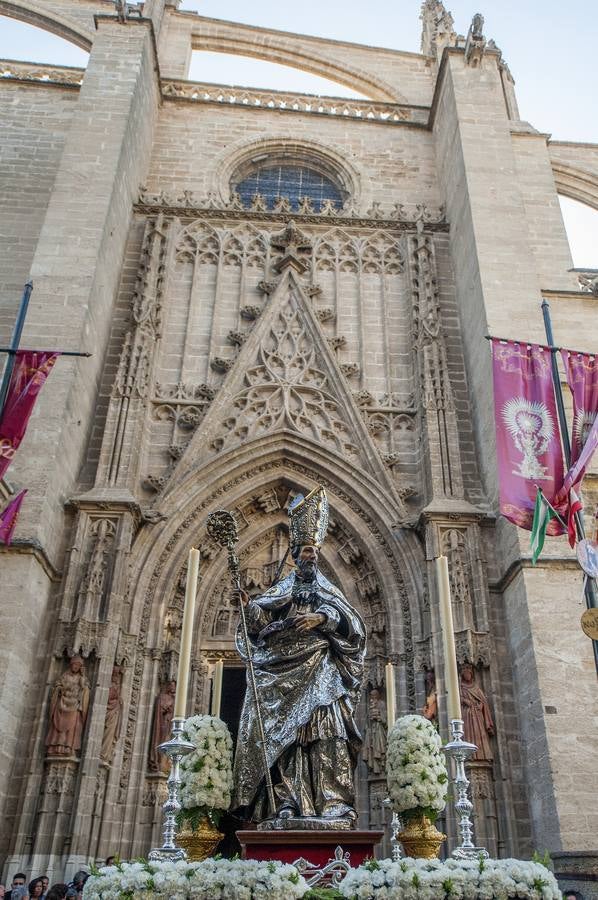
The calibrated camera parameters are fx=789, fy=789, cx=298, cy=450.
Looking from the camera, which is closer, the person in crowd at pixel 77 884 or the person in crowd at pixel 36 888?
the person in crowd at pixel 77 884

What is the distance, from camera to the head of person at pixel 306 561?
6.00m

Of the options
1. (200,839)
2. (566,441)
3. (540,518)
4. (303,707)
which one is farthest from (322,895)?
(566,441)

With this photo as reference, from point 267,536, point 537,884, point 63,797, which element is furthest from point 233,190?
point 537,884

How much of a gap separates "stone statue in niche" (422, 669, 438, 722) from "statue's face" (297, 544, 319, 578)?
3.96 meters

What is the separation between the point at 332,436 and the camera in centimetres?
1173

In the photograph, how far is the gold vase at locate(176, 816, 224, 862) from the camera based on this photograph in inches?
184

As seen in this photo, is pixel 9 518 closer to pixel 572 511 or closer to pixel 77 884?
pixel 77 884

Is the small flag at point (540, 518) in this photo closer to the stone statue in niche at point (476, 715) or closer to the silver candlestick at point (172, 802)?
the stone statue in niche at point (476, 715)

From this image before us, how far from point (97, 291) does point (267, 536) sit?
175 inches

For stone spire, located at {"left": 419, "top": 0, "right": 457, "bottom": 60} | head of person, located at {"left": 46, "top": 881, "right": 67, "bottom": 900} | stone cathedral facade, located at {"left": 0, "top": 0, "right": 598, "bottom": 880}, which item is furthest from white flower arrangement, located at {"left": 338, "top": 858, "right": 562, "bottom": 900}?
stone spire, located at {"left": 419, "top": 0, "right": 457, "bottom": 60}

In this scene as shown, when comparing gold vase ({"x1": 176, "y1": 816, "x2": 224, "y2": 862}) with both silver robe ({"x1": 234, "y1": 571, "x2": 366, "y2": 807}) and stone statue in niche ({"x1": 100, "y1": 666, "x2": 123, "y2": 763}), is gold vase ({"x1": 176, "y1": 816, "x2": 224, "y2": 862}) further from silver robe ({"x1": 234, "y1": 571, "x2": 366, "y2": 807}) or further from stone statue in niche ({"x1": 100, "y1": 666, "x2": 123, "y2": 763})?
stone statue in niche ({"x1": 100, "y1": 666, "x2": 123, "y2": 763})

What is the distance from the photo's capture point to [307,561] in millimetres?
6027

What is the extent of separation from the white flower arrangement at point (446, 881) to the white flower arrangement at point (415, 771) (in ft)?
2.36

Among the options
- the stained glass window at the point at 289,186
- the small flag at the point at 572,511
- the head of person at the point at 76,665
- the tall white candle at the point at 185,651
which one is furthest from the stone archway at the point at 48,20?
the tall white candle at the point at 185,651
